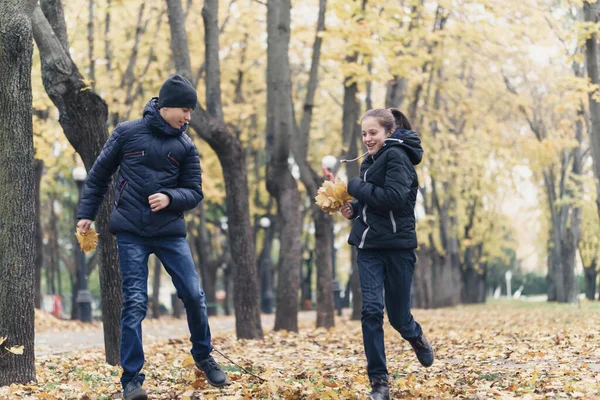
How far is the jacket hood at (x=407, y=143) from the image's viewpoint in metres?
6.20

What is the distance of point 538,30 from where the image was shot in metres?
21.2

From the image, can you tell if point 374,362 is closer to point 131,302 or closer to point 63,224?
point 131,302

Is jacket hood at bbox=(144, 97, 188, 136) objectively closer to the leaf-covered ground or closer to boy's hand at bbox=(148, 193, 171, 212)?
boy's hand at bbox=(148, 193, 171, 212)

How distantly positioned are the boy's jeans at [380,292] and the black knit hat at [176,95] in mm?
1583

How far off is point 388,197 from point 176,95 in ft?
5.28

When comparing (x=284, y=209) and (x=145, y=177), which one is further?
(x=284, y=209)

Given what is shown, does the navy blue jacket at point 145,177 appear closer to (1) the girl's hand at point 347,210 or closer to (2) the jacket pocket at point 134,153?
(2) the jacket pocket at point 134,153

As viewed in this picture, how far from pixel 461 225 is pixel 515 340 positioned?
27605 mm

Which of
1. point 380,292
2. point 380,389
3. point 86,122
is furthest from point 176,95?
point 86,122

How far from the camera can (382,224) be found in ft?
20.0

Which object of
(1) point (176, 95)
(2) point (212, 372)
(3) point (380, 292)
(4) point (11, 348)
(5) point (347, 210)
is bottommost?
(2) point (212, 372)

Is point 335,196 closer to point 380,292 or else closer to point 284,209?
point 380,292

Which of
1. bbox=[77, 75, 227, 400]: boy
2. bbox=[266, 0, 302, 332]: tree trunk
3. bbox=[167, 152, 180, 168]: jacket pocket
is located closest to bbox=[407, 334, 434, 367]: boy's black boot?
bbox=[77, 75, 227, 400]: boy

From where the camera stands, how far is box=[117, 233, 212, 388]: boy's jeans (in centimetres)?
600
